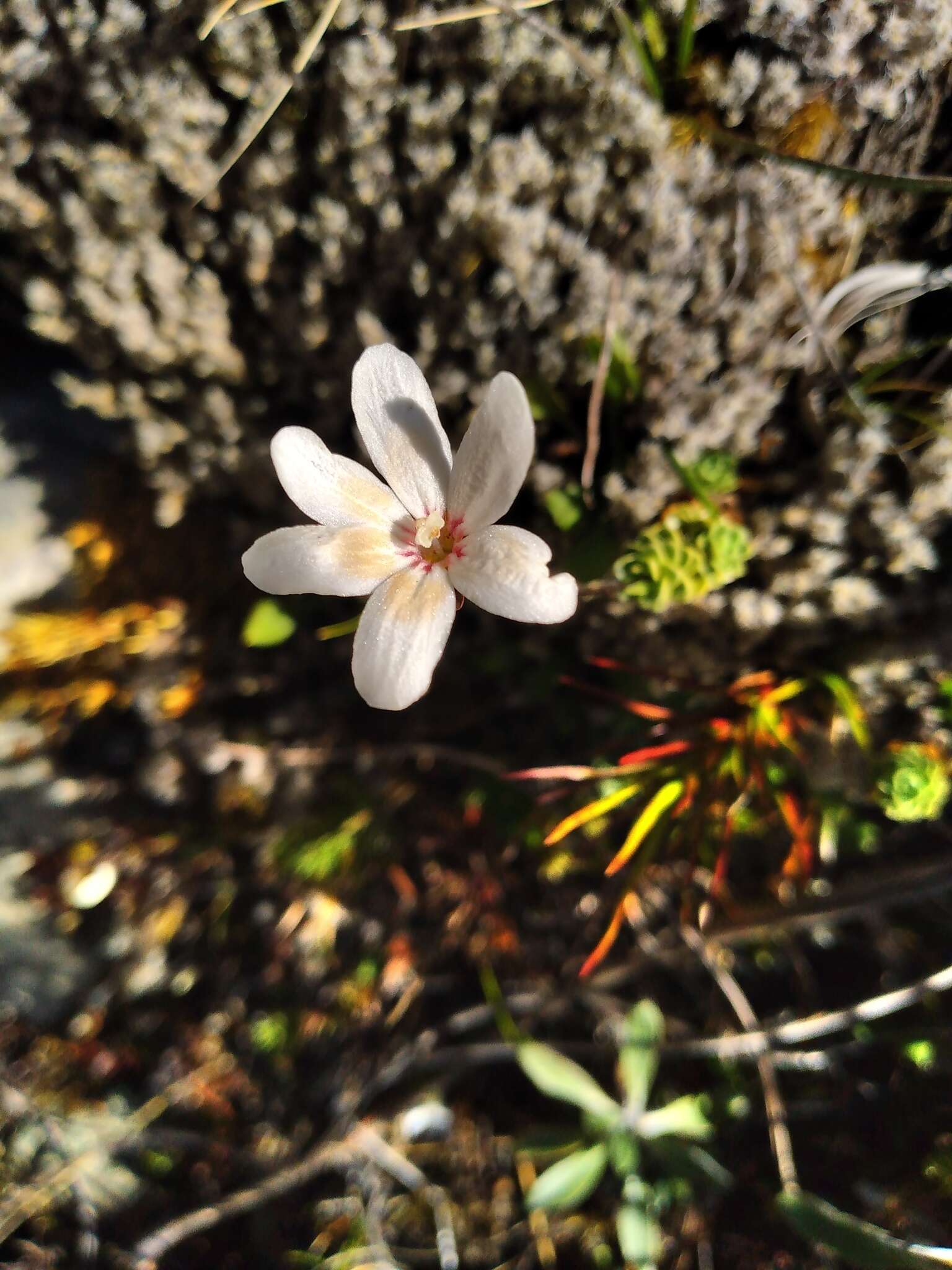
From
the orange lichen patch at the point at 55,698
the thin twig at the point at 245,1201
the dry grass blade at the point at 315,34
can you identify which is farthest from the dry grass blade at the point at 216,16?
the thin twig at the point at 245,1201

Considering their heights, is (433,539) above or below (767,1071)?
above

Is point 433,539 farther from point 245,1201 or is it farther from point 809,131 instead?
point 245,1201

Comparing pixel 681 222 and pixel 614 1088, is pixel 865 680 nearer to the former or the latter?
pixel 681 222

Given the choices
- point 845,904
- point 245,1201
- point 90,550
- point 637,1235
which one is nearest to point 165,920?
point 245,1201

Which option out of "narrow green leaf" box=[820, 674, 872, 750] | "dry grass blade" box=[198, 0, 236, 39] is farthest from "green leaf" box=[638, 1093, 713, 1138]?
"dry grass blade" box=[198, 0, 236, 39]

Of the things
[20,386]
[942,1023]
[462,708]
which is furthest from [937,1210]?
[20,386]
